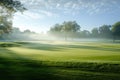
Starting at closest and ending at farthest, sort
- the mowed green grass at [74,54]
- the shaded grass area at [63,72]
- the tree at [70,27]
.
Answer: the shaded grass area at [63,72] → the mowed green grass at [74,54] → the tree at [70,27]

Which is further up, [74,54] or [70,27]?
[70,27]

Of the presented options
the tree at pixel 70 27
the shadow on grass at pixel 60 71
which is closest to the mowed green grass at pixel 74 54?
the shadow on grass at pixel 60 71

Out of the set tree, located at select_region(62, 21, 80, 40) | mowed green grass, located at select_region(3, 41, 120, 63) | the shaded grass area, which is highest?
tree, located at select_region(62, 21, 80, 40)

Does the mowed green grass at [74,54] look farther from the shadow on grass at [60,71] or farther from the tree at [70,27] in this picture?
the tree at [70,27]

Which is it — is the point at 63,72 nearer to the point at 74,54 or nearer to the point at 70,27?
the point at 74,54

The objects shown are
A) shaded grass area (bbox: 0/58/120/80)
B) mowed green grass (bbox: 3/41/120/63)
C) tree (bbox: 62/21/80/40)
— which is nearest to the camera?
shaded grass area (bbox: 0/58/120/80)

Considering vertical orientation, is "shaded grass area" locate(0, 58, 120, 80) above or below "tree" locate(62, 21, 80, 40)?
below

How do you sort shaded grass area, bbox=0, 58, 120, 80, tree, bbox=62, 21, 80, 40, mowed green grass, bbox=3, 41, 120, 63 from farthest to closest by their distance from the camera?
tree, bbox=62, 21, 80, 40, mowed green grass, bbox=3, 41, 120, 63, shaded grass area, bbox=0, 58, 120, 80

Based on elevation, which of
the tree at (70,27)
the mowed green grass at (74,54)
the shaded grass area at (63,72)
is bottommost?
the shaded grass area at (63,72)

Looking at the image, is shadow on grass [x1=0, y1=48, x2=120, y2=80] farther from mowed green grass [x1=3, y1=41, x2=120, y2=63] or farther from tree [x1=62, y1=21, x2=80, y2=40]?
tree [x1=62, y1=21, x2=80, y2=40]

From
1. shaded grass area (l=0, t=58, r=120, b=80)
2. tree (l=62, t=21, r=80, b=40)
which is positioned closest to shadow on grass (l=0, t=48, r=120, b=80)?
shaded grass area (l=0, t=58, r=120, b=80)

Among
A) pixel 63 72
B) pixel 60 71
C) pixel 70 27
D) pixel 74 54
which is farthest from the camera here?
pixel 70 27

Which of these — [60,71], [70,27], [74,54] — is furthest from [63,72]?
[70,27]

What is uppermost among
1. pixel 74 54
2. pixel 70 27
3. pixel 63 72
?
pixel 70 27
